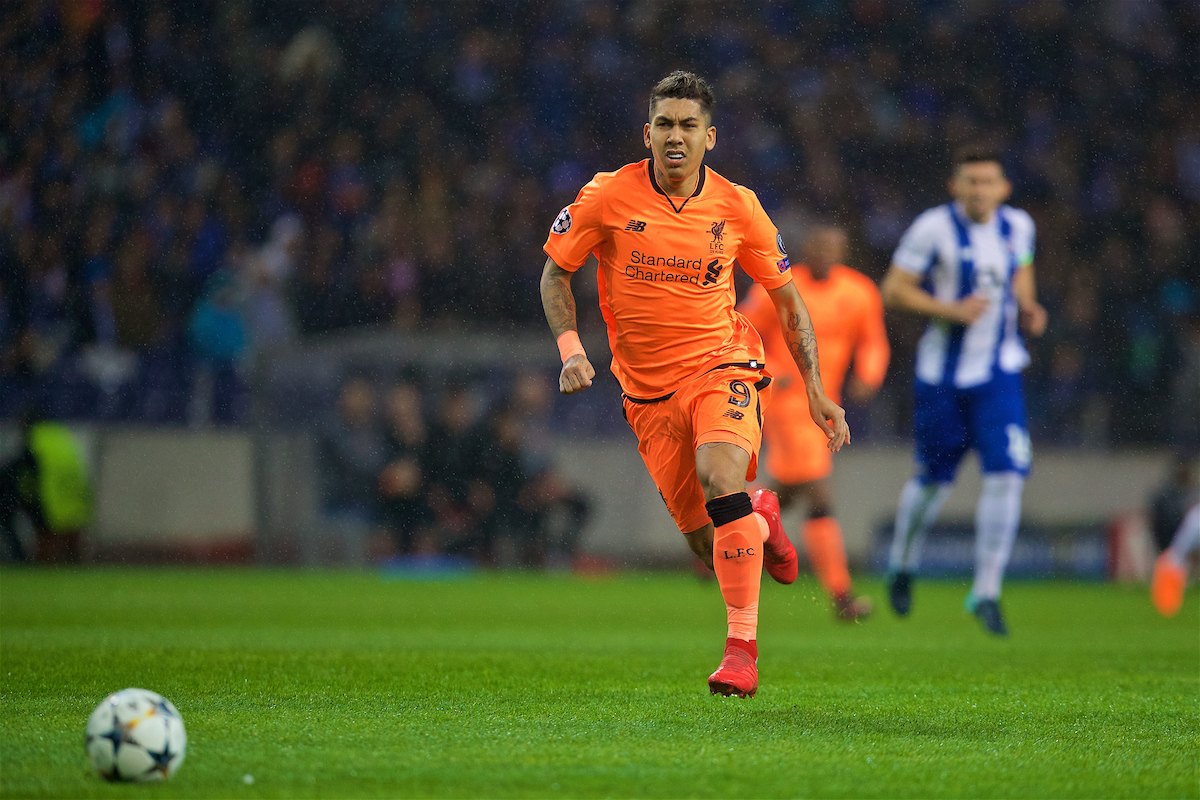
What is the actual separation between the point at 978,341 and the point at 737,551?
12.3 ft

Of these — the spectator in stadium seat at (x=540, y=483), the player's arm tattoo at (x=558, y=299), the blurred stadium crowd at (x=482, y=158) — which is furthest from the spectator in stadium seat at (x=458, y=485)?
the player's arm tattoo at (x=558, y=299)

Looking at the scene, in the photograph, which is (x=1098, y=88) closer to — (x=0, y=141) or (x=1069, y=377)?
(x=1069, y=377)

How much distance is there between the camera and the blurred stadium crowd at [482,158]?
1563 centimetres

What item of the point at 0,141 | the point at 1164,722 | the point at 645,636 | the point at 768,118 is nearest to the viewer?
the point at 1164,722

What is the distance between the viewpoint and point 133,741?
3303 mm

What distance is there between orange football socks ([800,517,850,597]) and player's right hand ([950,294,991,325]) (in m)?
1.83

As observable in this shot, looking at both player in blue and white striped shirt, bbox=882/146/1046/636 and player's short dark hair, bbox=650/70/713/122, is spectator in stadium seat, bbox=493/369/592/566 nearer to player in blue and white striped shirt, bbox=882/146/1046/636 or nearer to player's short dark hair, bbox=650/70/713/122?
player in blue and white striped shirt, bbox=882/146/1046/636

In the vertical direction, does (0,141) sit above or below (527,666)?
above

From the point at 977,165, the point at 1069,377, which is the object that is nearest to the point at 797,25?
the point at 1069,377

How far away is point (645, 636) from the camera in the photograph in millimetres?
8148

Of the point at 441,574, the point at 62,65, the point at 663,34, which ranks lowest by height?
the point at 441,574

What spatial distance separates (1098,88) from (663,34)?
6333 mm

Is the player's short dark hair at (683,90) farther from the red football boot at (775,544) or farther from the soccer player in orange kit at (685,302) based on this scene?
the red football boot at (775,544)

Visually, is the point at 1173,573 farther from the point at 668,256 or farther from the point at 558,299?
the point at 558,299
